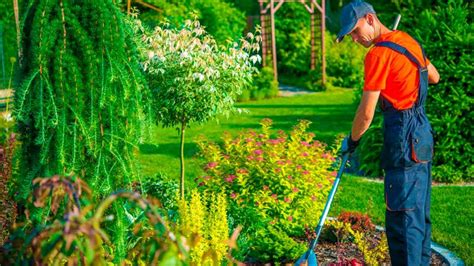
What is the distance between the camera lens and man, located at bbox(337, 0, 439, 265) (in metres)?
4.86

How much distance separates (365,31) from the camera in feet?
16.3

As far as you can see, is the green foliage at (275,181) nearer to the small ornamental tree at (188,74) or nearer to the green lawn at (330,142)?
the small ornamental tree at (188,74)

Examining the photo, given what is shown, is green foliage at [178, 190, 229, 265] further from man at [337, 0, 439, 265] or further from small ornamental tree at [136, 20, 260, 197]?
small ornamental tree at [136, 20, 260, 197]

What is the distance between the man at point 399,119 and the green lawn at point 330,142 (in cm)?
125

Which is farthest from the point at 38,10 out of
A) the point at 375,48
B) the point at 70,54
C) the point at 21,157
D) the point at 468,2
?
the point at 468,2

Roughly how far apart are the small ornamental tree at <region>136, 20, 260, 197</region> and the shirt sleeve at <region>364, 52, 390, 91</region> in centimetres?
212

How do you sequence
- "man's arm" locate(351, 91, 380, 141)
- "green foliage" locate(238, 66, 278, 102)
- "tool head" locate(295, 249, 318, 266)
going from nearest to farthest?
"man's arm" locate(351, 91, 380, 141) < "tool head" locate(295, 249, 318, 266) < "green foliage" locate(238, 66, 278, 102)

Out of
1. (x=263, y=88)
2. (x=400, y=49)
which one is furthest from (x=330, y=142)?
(x=263, y=88)

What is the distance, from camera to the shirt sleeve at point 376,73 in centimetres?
482

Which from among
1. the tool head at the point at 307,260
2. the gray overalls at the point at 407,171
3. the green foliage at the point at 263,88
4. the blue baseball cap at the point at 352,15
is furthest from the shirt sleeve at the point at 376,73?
the green foliage at the point at 263,88

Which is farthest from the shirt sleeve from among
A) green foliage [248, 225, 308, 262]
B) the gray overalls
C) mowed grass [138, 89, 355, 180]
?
mowed grass [138, 89, 355, 180]

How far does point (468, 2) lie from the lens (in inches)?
376

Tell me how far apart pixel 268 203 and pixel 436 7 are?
4.17 m

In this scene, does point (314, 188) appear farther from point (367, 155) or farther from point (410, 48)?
point (367, 155)
